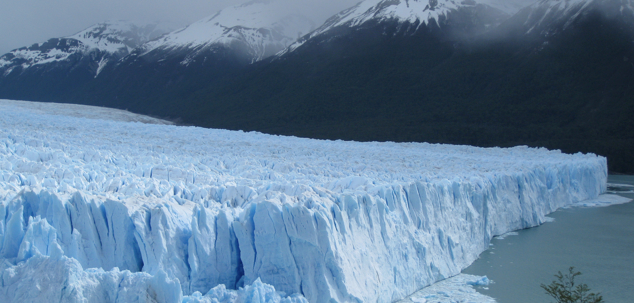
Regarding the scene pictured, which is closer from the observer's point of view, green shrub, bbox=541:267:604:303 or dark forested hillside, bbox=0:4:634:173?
green shrub, bbox=541:267:604:303

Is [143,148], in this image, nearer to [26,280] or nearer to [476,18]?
[26,280]

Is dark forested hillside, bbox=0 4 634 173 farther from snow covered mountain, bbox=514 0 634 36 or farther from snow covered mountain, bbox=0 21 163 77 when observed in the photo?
snow covered mountain, bbox=0 21 163 77

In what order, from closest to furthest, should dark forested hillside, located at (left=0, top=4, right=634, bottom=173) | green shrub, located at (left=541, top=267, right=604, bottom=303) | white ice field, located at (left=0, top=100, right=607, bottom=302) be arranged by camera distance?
1. white ice field, located at (left=0, top=100, right=607, bottom=302)
2. green shrub, located at (left=541, top=267, right=604, bottom=303)
3. dark forested hillside, located at (left=0, top=4, right=634, bottom=173)

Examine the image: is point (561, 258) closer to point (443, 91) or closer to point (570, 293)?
point (570, 293)

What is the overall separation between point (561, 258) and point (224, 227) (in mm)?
6831

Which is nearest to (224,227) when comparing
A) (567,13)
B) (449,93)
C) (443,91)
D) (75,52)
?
(449,93)

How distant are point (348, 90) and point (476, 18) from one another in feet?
63.8

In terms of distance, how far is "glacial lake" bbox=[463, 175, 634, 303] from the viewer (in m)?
7.41

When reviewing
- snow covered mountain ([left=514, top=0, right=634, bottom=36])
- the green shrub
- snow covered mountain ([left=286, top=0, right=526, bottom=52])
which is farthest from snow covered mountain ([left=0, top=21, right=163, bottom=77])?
the green shrub

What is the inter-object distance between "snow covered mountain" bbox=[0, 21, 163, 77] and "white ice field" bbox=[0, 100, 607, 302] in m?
77.0

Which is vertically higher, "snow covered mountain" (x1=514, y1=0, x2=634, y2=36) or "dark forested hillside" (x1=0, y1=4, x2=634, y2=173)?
"snow covered mountain" (x1=514, y1=0, x2=634, y2=36)

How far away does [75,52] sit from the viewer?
80312 mm

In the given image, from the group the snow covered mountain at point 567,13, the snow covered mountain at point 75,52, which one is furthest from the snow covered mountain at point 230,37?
the snow covered mountain at point 567,13

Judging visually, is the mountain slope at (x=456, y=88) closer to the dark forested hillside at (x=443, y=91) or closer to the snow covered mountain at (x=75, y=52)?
the dark forested hillside at (x=443, y=91)
